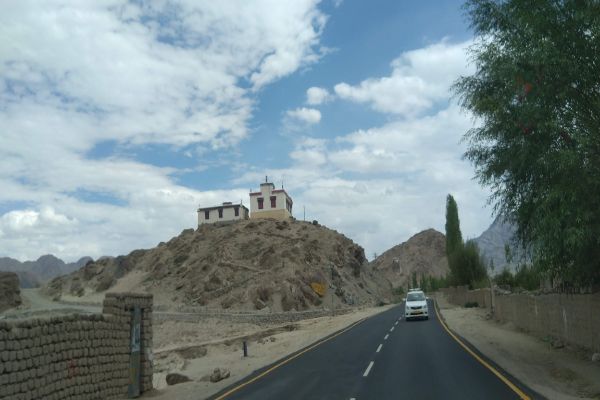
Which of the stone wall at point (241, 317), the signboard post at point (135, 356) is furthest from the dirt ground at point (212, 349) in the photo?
the stone wall at point (241, 317)

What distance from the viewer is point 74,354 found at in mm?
12344

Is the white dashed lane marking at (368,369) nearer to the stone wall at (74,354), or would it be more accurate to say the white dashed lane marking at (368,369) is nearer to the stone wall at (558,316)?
the stone wall at (74,354)

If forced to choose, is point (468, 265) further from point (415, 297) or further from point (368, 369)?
point (368, 369)

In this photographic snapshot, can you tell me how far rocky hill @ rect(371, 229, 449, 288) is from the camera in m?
182

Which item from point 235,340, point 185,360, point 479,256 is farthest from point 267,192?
point 185,360

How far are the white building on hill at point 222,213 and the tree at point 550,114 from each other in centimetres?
8804

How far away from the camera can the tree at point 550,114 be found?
1180 cm

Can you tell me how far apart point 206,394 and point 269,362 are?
6.69 metres

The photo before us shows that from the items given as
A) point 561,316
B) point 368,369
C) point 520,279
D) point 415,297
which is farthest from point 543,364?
point 415,297

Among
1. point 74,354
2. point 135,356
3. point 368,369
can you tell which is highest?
point 74,354

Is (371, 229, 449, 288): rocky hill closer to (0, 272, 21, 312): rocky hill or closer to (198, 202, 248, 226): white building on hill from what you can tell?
(198, 202, 248, 226): white building on hill

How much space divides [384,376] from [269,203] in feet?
283

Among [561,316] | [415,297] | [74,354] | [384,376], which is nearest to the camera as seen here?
[74,354]

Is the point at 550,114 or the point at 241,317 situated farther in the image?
the point at 241,317
